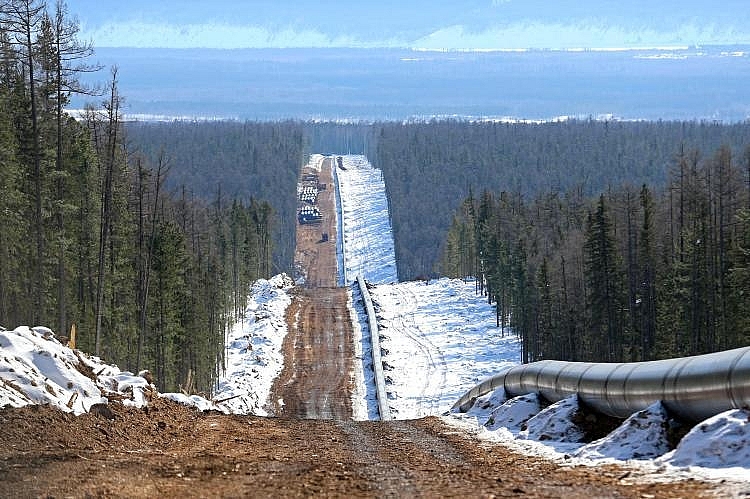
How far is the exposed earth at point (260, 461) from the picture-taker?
10.3m

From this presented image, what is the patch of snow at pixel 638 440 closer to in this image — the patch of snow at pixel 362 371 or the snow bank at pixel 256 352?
the snow bank at pixel 256 352

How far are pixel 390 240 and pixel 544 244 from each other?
90.2m

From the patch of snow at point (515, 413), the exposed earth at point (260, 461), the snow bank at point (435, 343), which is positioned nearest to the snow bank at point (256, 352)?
the snow bank at point (435, 343)

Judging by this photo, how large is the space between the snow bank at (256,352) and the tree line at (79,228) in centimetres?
278

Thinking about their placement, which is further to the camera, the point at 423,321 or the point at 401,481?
the point at 423,321

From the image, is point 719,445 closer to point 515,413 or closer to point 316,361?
point 515,413

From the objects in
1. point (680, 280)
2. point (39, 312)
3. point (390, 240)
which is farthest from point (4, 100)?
point (390, 240)

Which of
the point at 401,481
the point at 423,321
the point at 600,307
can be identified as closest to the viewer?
the point at 401,481

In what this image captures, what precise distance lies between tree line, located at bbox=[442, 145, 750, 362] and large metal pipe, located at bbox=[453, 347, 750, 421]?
2477 cm

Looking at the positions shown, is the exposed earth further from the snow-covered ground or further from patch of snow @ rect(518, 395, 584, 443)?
patch of snow @ rect(518, 395, 584, 443)

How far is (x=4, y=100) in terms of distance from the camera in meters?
35.0

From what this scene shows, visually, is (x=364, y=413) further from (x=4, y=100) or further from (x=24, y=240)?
(x=4, y=100)

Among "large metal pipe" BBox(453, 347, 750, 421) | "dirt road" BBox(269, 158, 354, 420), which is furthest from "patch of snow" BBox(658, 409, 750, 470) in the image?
"dirt road" BBox(269, 158, 354, 420)

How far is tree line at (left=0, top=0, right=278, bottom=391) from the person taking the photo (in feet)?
108
